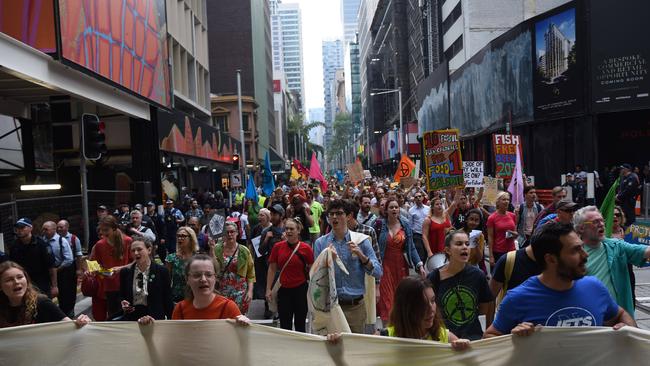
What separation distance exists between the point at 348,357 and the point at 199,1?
131 ft

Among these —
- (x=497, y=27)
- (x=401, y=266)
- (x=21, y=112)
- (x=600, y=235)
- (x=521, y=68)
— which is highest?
(x=497, y=27)

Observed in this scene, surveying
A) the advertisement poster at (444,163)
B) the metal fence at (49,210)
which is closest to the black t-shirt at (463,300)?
the metal fence at (49,210)

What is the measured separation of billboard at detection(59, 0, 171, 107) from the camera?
1482 cm

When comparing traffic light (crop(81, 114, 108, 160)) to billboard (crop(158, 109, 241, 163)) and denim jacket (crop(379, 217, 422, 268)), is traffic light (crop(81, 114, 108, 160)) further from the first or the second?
billboard (crop(158, 109, 241, 163))

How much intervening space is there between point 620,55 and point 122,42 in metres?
17.4

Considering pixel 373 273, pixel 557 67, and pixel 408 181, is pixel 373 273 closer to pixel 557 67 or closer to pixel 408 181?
pixel 408 181

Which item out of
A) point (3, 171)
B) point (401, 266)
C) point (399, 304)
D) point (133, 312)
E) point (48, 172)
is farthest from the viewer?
point (48, 172)

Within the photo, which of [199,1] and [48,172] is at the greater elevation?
[199,1]

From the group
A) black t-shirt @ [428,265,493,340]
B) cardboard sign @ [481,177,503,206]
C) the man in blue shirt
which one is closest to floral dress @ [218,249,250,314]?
the man in blue shirt

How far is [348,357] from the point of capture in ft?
13.4

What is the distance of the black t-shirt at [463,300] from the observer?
4.87 metres

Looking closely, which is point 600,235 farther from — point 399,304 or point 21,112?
point 21,112

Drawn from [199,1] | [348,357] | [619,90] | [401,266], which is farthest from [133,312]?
[199,1]

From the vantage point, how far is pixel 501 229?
30.5 feet
